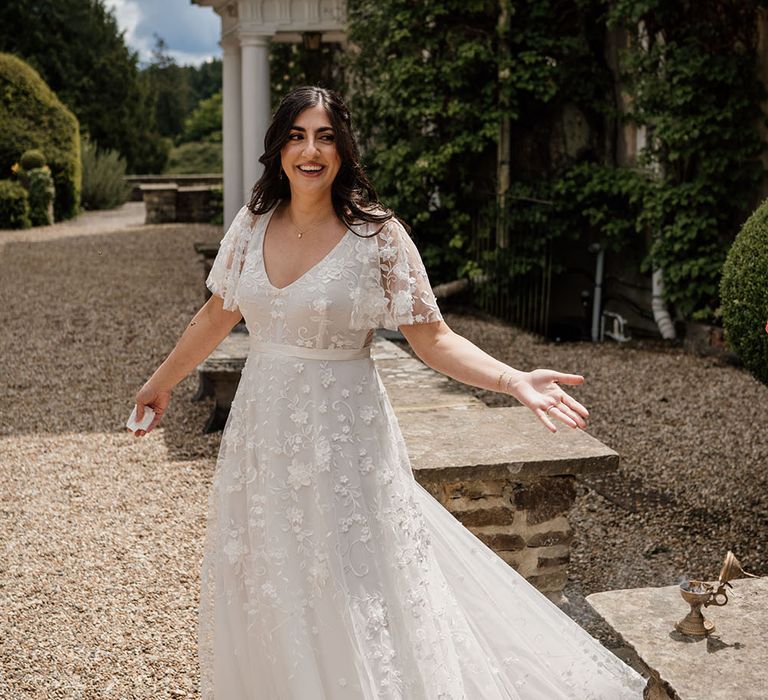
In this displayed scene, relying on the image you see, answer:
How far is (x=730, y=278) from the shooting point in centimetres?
454

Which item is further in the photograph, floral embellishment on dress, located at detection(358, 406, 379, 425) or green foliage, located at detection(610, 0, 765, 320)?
green foliage, located at detection(610, 0, 765, 320)

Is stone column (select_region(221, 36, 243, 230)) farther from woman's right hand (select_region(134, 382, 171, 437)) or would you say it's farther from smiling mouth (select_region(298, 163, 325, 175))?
smiling mouth (select_region(298, 163, 325, 175))

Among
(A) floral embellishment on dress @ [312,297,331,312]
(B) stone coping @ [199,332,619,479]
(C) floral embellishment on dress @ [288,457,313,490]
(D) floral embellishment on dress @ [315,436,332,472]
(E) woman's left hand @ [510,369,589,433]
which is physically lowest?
(B) stone coping @ [199,332,619,479]

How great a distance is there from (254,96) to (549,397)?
30.6 ft

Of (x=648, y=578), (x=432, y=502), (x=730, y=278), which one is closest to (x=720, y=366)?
(x=730, y=278)

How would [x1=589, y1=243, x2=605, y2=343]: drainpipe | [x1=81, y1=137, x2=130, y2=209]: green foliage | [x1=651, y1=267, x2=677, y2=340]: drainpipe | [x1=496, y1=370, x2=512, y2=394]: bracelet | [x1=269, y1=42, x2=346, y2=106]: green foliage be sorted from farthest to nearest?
[x1=81, y1=137, x2=130, y2=209]: green foliage, [x1=269, y1=42, x2=346, y2=106]: green foliage, [x1=589, y1=243, x2=605, y2=343]: drainpipe, [x1=651, y1=267, x2=677, y2=340]: drainpipe, [x1=496, y1=370, x2=512, y2=394]: bracelet

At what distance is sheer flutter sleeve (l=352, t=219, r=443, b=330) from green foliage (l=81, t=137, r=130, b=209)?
20.6 m

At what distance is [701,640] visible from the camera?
2.31m

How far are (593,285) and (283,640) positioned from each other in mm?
8126

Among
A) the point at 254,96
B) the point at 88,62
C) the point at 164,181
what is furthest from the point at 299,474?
the point at 88,62

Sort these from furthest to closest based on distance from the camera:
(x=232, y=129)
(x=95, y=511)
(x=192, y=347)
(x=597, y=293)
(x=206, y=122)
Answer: (x=206, y=122) → (x=232, y=129) → (x=597, y=293) → (x=95, y=511) → (x=192, y=347)

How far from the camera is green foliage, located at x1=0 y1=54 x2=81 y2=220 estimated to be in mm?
18578

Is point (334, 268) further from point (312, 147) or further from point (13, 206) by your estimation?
point (13, 206)

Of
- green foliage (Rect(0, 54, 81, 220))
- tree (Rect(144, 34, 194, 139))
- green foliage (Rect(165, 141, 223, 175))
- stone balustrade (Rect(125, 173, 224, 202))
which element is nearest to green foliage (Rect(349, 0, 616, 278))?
green foliage (Rect(0, 54, 81, 220))
